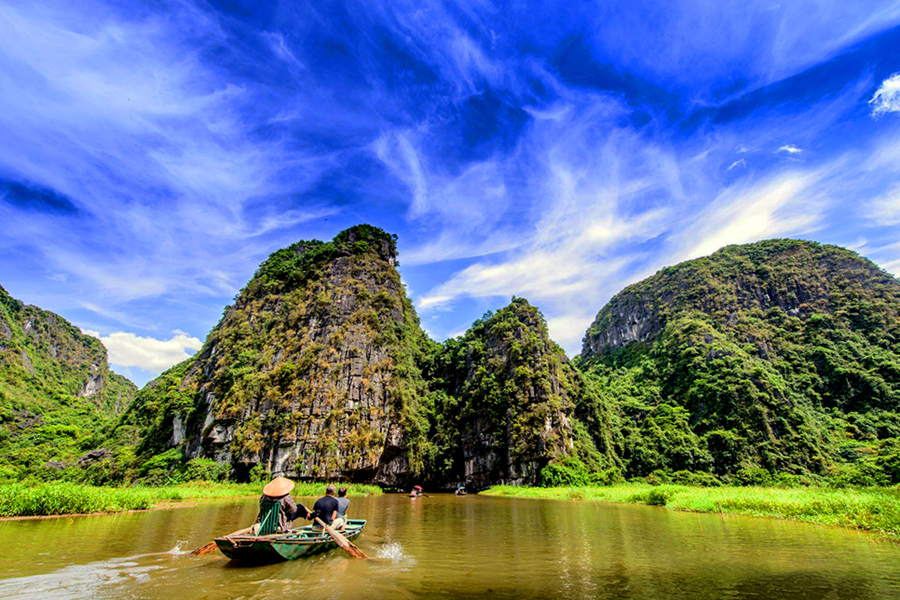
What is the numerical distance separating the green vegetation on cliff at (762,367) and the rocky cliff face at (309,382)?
1410 inches

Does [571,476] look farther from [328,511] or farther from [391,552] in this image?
[328,511]

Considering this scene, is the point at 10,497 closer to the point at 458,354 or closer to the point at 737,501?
the point at 737,501

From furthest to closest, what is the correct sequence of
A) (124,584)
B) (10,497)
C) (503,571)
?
1. (10,497)
2. (503,571)
3. (124,584)

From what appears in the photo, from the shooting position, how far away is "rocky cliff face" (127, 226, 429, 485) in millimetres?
46250

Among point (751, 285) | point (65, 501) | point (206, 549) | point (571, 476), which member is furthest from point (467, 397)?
point (751, 285)

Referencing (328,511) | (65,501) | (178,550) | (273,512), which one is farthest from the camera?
(65,501)

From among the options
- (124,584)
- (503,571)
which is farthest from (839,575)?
(124,584)

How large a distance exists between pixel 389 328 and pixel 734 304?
235 ft

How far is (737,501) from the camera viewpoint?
21.7m

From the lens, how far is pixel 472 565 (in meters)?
10.1

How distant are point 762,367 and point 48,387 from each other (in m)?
130

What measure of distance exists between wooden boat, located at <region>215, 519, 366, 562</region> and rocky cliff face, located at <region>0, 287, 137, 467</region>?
59.1m

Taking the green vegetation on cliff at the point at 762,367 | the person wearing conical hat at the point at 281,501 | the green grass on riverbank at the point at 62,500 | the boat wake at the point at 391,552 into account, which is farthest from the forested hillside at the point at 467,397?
the person wearing conical hat at the point at 281,501

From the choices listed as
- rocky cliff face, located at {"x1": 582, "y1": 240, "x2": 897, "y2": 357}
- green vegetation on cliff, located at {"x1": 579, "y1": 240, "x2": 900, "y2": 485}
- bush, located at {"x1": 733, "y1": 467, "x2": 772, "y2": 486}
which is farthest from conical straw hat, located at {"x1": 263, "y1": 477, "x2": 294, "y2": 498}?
rocky cliff face, located at {"x1": 582, "y1": 240, "x2": 897, "y2": 357}
